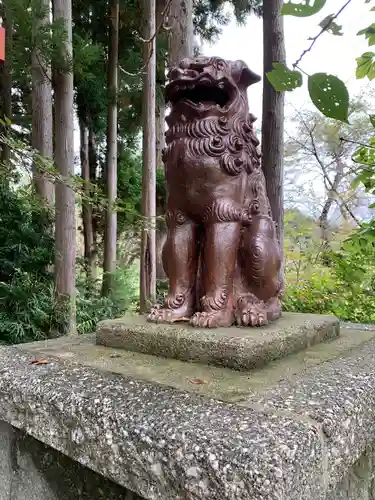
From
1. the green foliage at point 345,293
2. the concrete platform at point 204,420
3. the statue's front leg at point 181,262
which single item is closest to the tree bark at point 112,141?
the green foliage at point 345,293

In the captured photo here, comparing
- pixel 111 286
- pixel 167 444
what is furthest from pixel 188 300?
pixel 111 286

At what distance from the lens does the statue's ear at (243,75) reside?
1.64m

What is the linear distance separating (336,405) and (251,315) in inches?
22.1

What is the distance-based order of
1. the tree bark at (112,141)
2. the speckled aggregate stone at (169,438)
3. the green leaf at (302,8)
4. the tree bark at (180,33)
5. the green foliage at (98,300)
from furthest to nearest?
the tree bark at (112,141) → the green foliage at (98,300) → the tree bark at (180,33) → the speckled aggregate stone at (169,438) → the green leaf at (302,8)

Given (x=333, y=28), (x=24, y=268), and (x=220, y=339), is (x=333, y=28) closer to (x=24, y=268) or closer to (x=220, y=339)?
(x=220, y=339)

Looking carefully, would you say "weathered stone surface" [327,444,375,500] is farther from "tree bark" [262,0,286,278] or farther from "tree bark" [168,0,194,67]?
"tree bark" [168,0,194,67]

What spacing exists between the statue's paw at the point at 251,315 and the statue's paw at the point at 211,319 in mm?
48

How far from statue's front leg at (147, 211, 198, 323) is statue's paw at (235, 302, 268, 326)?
20 centimetres

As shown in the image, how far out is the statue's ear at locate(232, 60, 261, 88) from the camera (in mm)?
1644

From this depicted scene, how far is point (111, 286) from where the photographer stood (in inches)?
226

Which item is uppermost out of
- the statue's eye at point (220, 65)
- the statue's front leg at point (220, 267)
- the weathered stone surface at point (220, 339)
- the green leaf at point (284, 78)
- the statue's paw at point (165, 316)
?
the statue's eye at point (220, 65)

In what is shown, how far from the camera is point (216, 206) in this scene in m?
1.62

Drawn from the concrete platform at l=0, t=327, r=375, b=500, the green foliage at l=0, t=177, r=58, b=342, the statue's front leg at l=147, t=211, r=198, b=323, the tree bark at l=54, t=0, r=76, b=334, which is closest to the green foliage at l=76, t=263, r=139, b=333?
the tree bark at l=54, t=0, r=76, b=334

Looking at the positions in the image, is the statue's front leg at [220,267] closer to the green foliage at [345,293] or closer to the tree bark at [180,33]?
the green foliage at [345,293]
